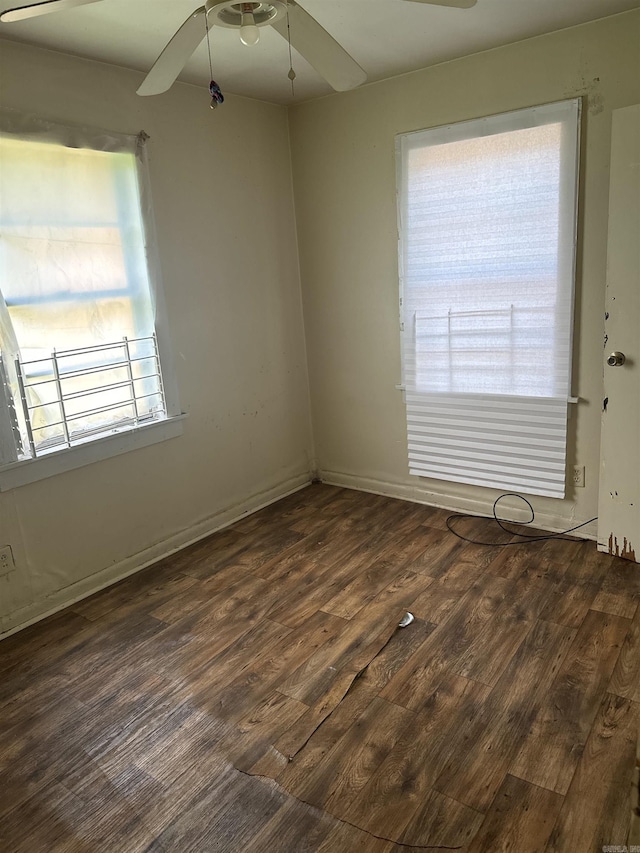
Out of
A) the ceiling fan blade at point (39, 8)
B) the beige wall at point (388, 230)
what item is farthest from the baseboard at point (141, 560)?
the ceiling fan blade at point (39, 8)

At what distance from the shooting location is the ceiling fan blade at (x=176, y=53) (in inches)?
61.8

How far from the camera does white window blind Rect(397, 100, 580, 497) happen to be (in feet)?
9.27

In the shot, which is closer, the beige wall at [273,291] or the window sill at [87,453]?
the window sill at [87,453]

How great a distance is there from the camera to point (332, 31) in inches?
98.8

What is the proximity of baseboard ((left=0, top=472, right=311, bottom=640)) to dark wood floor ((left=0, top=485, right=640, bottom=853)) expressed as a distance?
7 centimetres

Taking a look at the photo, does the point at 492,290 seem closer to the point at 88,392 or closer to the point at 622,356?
the point at 622,356

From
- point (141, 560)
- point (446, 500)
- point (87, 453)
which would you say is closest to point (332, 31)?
point (87, 453)

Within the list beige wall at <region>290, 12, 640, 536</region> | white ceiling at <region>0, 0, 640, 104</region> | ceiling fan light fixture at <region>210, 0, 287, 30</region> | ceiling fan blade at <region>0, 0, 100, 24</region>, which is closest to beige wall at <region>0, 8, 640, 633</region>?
beige wall at <region>290, 12, 640, 536</region>

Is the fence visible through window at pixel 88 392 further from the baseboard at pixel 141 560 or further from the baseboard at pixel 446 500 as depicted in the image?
the baseboard at pixel 446 500

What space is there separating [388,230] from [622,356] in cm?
145

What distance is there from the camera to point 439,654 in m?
2.25

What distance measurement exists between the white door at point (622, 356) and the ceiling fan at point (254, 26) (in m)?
1.32

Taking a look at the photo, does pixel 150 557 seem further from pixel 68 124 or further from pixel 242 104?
pixel 242 104

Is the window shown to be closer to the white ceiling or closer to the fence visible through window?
the fence visible through window
